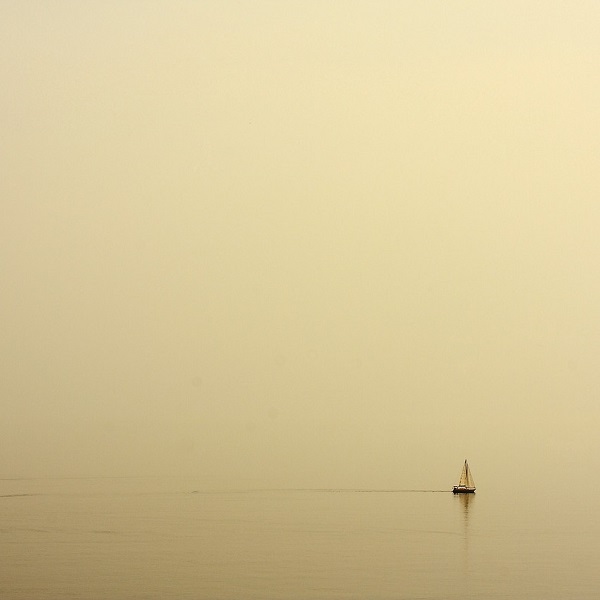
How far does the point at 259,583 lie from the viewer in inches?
4055

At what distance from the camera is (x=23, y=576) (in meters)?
105

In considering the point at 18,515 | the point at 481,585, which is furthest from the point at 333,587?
the point at 18,515

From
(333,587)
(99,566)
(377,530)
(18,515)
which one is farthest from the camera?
(18,515)

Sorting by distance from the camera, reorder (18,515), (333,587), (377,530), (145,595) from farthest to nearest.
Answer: (18,515)
(377,530)
(333,587)
(145,595)

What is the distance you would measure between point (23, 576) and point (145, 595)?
16.7m

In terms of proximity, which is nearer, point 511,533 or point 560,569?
point 560,569

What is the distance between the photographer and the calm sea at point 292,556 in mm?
99188

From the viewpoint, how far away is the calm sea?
325ft

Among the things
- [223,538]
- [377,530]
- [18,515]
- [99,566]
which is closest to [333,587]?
[99,566]

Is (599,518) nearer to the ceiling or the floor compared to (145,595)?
nearer to the ceiling

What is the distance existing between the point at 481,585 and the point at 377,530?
59455 millimetres

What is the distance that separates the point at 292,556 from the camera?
126688 millimetres

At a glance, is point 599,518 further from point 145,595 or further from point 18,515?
point 145,595

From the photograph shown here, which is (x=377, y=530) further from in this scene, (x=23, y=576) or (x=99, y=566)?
(x=23, y=576)
